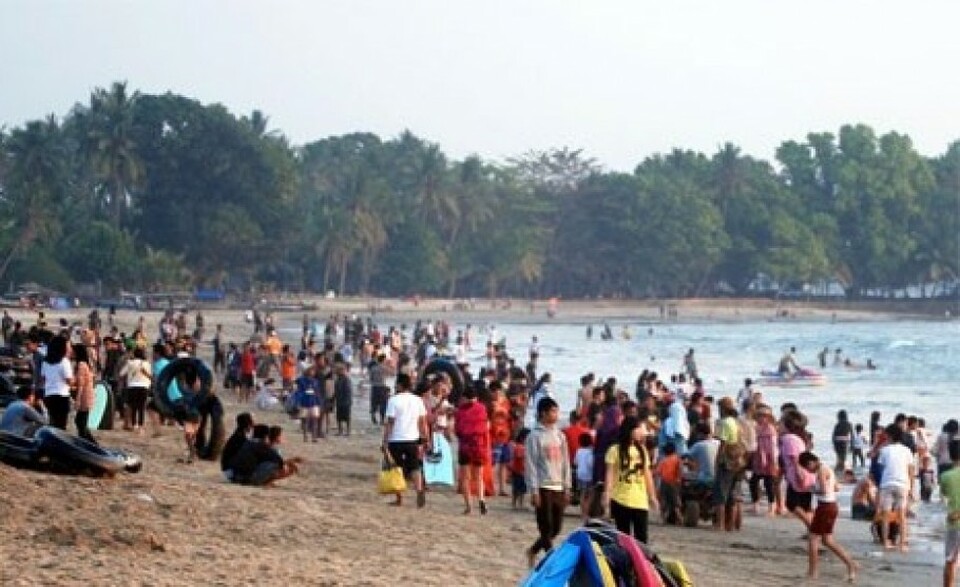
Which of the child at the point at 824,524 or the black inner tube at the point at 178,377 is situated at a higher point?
the black inner tube at the point at 178,377

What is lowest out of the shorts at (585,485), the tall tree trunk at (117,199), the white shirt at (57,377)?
the shorts at (585,485)

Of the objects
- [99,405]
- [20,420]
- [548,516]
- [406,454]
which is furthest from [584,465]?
[99,405]

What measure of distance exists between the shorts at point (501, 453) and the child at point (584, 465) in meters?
1.13

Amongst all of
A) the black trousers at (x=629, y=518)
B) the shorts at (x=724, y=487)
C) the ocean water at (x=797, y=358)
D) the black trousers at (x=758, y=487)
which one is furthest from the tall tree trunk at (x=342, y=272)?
the black trousers at (x=629, y=518)

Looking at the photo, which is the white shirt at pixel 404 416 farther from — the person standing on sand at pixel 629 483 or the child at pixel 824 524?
the child at pixel 824 524

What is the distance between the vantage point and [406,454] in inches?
569

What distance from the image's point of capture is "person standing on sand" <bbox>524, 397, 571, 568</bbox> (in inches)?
461

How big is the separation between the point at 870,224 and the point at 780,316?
18452 millimetres

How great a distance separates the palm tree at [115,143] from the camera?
289 feet

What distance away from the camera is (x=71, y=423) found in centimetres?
1928

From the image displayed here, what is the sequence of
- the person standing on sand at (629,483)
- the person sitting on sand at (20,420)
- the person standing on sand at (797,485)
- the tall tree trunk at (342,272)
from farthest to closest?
the tall tree trunk at (342,272), the person standing on sand at (797,485), the person sitting on sand at (20,420), the person standing on sand at (629,483)

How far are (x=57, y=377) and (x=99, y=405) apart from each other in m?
4.32

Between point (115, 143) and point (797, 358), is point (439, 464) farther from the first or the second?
point (115, 143)

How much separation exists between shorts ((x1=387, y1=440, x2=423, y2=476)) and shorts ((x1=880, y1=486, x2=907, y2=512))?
4427mm
